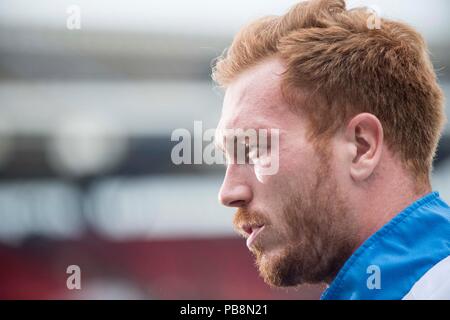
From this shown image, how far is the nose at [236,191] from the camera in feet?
4.07

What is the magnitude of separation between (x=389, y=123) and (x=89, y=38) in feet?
10.8

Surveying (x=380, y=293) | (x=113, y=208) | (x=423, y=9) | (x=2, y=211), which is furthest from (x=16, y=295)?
(x=380, y=293)

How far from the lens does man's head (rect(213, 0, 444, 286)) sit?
118 centimetres

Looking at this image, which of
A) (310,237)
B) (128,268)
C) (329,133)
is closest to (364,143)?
(329,133)

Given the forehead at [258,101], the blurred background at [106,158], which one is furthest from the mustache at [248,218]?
the blurred background at [106,158]

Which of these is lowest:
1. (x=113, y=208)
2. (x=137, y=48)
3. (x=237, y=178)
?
(x=237, y=178)

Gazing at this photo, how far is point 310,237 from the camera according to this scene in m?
1.19

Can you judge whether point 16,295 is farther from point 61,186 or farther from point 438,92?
point 438,92

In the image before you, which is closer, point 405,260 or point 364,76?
point 405,260

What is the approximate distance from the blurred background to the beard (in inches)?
107

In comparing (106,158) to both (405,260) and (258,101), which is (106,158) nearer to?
(258,101)

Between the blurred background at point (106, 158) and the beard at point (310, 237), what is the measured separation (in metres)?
2.72

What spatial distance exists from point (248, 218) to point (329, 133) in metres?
0.23

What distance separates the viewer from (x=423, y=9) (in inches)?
170
